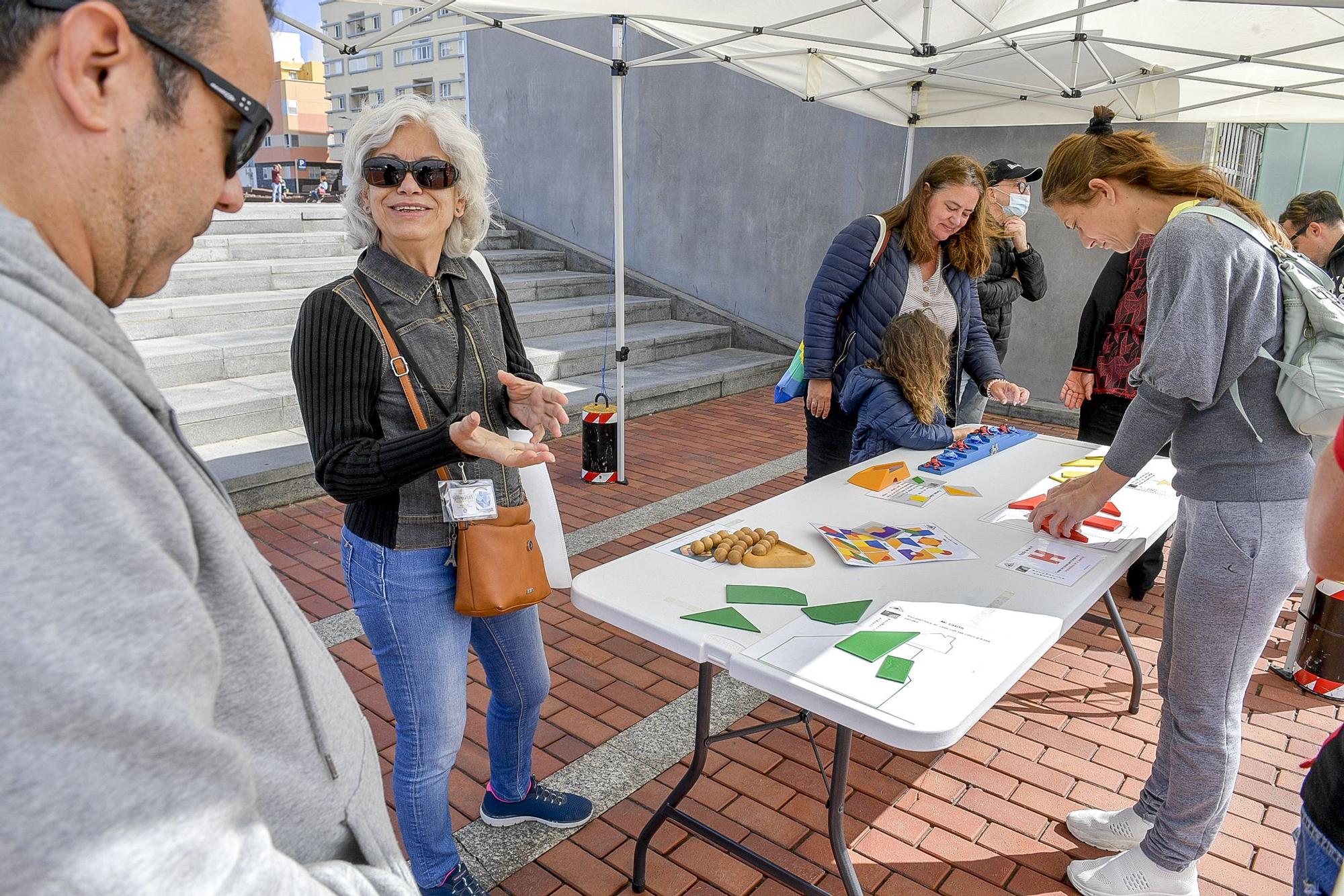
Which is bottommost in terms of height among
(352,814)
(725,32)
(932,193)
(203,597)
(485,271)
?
(352,814)

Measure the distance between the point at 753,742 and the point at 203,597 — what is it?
97.4 inches

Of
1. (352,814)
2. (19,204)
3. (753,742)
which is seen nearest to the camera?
(19,204)

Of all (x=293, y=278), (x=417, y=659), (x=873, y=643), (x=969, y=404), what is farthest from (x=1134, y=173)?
(x=293, y=278)

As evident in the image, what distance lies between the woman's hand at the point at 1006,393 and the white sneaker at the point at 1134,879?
1.68 meters

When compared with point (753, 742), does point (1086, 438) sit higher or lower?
higher

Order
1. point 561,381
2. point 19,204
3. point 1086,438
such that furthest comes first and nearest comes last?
point 561,381
point 1086,438
point 19,204

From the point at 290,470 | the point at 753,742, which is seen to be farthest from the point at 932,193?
the point at 290,470

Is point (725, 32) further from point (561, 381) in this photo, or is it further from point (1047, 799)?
point (1047, 799)

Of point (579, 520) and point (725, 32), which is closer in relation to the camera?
point (579, 520)

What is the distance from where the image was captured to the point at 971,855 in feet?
7.74

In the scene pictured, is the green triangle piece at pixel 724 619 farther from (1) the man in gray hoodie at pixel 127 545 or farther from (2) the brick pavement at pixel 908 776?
(1) the man in gray hoodie at pixel 127 545

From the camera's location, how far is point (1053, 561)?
2.19 m

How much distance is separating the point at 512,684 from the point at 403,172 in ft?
4.03

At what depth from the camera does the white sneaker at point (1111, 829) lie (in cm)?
235
